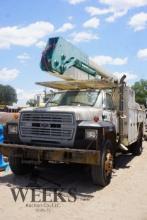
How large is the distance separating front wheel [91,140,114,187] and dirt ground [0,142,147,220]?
172 millimetres

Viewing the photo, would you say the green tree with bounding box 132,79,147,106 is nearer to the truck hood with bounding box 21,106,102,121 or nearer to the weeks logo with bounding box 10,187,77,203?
the truck hood with bounding box 21,106,102,121

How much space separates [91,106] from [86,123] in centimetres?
128

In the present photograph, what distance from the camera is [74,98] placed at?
31.2 feet

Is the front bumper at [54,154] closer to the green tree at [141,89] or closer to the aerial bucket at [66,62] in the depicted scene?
the aerial bucket at [66,62]

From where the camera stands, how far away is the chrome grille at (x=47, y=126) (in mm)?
7824

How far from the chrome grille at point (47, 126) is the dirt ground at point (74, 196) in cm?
106

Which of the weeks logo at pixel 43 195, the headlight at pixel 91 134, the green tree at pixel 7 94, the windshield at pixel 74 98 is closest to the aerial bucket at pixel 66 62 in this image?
the windshield at pixel 74 98

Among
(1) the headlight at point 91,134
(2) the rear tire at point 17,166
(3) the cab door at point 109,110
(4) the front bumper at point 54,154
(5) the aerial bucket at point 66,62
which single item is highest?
(5) the aerial bucket at point 66,62

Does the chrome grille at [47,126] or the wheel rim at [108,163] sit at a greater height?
the chrome grille at [47,126]

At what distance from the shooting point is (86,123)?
776cm

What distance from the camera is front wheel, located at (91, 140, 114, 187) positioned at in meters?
7.76

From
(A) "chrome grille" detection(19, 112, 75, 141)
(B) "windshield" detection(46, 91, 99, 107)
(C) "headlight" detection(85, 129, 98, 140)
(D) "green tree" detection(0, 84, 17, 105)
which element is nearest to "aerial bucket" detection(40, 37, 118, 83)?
(B) "windshield" detection(46, 91, 99, 107)

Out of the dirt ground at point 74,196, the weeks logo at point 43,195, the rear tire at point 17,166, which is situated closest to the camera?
the dirt ground at point 74,196

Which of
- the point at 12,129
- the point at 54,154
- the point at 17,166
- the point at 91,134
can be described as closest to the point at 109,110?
the point at 91,134
